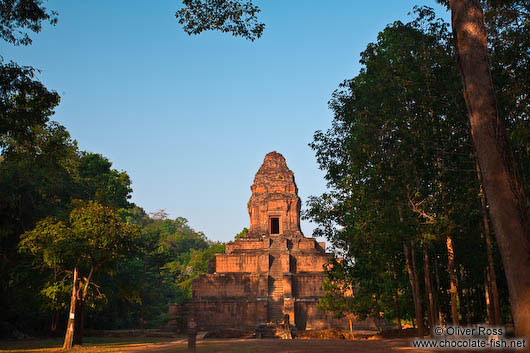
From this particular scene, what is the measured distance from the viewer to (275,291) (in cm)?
3141

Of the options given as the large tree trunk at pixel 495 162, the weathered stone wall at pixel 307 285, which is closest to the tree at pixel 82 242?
the large tree trunk at pixel 495 162

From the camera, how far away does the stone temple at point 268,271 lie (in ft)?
97.8

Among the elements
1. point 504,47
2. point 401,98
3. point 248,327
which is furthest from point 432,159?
point 248,327

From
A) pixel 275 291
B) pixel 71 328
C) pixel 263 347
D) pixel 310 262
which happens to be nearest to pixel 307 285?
pixel 310 262

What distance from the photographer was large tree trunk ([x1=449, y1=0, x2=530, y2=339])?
20.0 ft

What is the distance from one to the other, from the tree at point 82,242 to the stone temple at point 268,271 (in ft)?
42.0

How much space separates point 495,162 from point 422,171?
7.36 metres

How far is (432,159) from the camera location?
13.4m

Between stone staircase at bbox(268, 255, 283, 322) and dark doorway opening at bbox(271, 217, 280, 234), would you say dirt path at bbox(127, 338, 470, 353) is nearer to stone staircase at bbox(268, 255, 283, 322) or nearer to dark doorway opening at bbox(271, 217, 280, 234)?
stone staircase at bbox(268, 255, 283, 322)

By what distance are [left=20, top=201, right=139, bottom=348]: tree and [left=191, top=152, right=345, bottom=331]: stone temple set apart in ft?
42.0

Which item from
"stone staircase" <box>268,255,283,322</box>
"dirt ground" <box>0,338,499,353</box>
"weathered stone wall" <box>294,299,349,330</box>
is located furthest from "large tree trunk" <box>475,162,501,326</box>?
"stone staircase" <box>268,255,283,322</box>

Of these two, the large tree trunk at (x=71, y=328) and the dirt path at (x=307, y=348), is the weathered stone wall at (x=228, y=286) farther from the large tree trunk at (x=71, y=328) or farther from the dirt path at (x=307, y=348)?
the dirt path at (x=307, y=348)

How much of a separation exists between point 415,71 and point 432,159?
8.87 ft

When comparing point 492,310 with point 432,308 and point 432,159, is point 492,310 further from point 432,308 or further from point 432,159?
point 432,159
